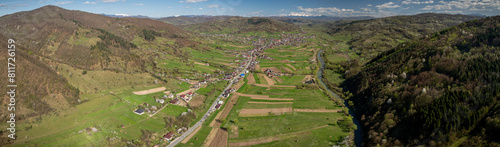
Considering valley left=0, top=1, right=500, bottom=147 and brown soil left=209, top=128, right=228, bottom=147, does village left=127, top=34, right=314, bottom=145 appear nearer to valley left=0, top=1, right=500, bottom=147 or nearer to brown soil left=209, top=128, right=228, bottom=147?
valley left=0, top=1, right=500, bottom=147

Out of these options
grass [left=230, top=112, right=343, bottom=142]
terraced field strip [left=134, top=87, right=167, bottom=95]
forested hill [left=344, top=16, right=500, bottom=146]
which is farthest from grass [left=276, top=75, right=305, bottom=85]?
terraced field strip [left=134, top=87, right=167, bottom=95]

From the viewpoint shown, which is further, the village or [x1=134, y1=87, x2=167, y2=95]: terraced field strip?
[x1=134, y1=87, x2=167, y2=95]: terraced field strip

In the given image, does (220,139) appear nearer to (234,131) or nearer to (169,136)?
(234,131)

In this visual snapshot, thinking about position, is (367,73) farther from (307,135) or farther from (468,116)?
(307,135)

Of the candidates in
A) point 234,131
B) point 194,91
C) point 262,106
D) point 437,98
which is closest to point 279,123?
point 262,106

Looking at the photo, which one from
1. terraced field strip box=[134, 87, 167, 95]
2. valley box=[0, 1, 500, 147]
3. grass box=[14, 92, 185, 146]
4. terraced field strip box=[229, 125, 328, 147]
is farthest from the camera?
terraced field strip box=[134, 87, 167, 95]

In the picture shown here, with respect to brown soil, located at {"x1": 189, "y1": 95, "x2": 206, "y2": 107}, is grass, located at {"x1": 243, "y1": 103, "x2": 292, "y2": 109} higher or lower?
lower

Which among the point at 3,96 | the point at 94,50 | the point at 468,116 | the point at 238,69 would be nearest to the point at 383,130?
the point at 468,116

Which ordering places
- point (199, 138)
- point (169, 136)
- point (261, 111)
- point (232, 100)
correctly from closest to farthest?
1. point (169, 136)
2. point (199, 138)
3. point (261, 111)
4. point (232, 100)

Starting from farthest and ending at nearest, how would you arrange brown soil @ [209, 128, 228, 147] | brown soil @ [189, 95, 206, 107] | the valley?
brown soil @ [189, 95, 206, 107] → brown soil @ [209, 128, 228, 147] → the valley

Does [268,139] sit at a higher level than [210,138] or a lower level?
lower
